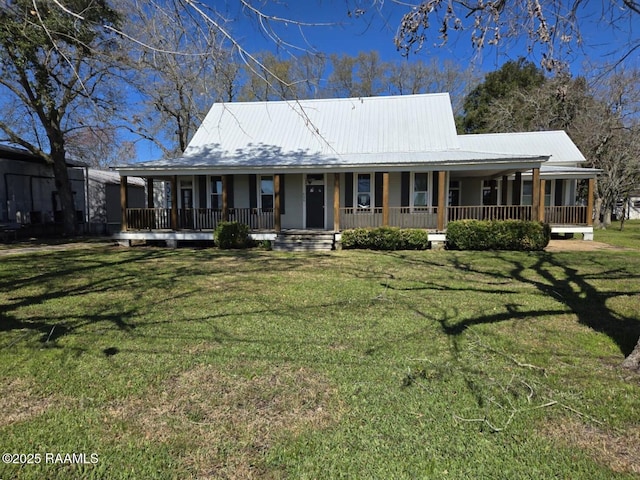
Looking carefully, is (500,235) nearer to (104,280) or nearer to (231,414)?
(104,280)

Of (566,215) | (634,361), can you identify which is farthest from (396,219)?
(634,361)

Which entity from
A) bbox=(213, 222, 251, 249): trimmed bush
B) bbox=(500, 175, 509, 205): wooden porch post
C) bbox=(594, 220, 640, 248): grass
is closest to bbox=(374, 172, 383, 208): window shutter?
bbox=(213, 222, 251, 249): trimmed bush

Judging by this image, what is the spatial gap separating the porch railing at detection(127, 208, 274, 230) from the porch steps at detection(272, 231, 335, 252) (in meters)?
1.37

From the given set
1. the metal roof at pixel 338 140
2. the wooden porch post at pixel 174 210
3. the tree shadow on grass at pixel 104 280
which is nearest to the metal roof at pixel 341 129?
the metal roof at pixel 338 140

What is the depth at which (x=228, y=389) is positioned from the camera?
3443mm

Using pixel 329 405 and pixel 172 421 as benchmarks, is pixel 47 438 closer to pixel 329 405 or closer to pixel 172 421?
pixel 172 421

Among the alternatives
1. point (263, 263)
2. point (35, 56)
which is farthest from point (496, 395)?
point (35, 56)

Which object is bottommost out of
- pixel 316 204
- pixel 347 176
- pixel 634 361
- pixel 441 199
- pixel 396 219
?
pixel 634 361

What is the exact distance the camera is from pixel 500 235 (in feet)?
39.9

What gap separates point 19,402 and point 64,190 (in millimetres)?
18139

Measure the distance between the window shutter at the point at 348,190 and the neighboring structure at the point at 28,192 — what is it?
570 inches

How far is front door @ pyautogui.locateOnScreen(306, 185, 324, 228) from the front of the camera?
15.5m

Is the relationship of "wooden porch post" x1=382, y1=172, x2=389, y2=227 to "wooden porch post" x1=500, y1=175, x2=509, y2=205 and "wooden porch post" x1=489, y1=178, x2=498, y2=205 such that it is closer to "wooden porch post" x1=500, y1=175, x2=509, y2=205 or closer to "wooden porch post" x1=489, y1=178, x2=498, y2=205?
"wooden porch post" x1=500, y1=175, x2=509, y2=205

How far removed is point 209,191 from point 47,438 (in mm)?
13802
